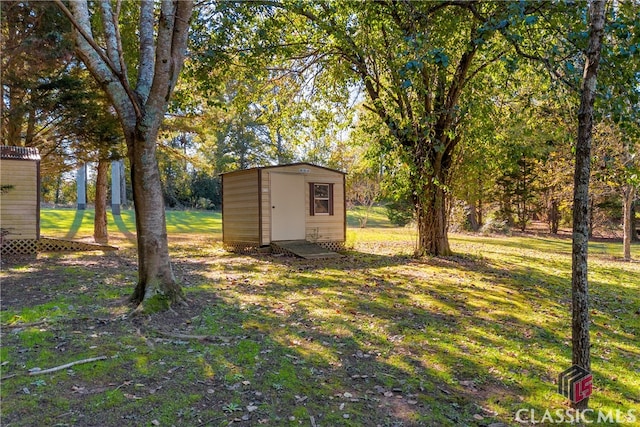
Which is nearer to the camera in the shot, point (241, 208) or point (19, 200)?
point (19, 200)

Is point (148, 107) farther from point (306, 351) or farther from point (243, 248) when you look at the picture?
point (243, 248)

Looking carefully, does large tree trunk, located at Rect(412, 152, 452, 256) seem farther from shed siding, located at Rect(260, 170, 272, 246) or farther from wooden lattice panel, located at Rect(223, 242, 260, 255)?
wooden lattice panel, located at Rect(223, 242, 260, 255)

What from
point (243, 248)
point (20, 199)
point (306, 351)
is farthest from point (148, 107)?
point (20, 199)

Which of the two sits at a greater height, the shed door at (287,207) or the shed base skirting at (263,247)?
the shed door at (287,207)

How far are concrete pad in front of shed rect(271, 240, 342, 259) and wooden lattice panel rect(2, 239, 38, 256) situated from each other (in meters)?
6.11

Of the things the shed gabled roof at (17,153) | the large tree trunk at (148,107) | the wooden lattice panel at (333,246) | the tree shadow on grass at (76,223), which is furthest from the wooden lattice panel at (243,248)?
the tree shadow on grass at (76,223)

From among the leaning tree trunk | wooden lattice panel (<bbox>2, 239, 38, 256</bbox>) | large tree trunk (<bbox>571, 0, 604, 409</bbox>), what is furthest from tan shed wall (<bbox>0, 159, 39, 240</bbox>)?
large tree trunk (<bbox>571, 0, 604, 409</bbox>)

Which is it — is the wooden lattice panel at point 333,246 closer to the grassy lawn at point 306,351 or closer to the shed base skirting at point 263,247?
the shed base skirting at point 263,247

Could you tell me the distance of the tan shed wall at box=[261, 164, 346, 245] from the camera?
11.4 m

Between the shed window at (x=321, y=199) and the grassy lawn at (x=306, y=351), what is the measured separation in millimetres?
4923

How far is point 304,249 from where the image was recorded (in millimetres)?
11094

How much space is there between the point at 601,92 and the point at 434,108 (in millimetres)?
6247

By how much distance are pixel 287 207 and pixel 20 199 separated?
22.4 ft

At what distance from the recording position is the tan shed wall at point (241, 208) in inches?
455
